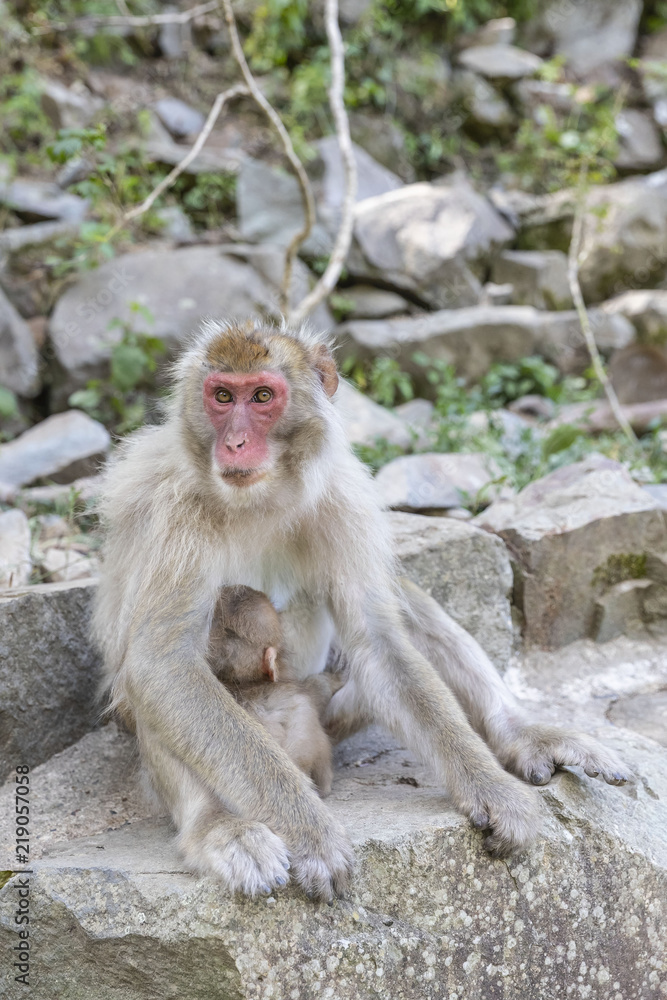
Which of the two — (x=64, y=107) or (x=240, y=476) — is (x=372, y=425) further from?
(x=64, y=107)

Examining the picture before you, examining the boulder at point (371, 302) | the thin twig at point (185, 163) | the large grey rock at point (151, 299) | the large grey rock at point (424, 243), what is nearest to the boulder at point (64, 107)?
the large grey rock at point (151, 299)

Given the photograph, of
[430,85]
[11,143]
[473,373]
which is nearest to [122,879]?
[473,373]

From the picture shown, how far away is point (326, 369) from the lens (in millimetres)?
3176

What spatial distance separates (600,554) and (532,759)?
1.72 m

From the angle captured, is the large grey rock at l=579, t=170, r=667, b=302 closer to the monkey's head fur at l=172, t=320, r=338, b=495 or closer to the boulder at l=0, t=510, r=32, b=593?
the boulder at l=0, t=510, r=32, b=593

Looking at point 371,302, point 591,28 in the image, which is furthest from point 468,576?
point 591,28

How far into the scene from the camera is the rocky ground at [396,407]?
8.04ft

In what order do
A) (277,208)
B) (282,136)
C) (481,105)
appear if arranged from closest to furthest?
(282,136) < (277,208) < (481,105)

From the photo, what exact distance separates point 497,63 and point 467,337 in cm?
639

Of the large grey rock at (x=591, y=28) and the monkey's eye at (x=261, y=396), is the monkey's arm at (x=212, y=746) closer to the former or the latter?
the monkey's eye at (x=261, y=396)

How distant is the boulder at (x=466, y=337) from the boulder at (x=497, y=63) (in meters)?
5.39

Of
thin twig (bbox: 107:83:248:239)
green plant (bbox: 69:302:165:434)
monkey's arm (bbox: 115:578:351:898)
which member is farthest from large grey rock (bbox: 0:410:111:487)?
monkey's arm (bbox: 115:578:351:898)

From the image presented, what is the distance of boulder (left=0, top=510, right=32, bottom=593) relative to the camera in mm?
4254

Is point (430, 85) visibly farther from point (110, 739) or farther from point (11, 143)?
point (110, 739)
